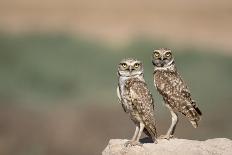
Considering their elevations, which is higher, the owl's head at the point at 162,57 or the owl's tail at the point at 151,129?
the owl's head at the point at 162,57

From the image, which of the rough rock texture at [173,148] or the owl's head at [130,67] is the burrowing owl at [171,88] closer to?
the rough rock texture at [173,148]

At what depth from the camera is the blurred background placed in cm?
2911

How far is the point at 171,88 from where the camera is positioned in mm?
→ 19219

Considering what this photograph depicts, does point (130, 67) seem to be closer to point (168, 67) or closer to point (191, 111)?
point (168, 67)

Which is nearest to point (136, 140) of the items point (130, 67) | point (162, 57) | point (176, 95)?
point (130, 67)

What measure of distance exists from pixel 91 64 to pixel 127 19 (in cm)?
774

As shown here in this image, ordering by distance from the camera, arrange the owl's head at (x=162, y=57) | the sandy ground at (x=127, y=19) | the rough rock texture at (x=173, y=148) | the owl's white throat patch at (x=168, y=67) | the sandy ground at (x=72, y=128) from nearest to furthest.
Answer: the rough rock texture at (x=173, y=148), the owl's head at (x=162, y=57), the owl's white throat patch at (x=168, y=67), the sandy ground at (x=72, y=128), the sandy ground at (x=127, y=19)

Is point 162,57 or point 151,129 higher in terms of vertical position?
point 162,57

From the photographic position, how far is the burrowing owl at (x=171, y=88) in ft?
63.0

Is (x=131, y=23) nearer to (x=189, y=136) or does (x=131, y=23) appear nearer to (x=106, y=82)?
(x=106, y=82)

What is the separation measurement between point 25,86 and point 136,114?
15461 mm

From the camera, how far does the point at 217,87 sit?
33.0 metres

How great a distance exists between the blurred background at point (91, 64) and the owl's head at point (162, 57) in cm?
843

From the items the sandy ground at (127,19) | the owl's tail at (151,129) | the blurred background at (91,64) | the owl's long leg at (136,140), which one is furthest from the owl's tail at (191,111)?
the sandy ground at (127,19)
